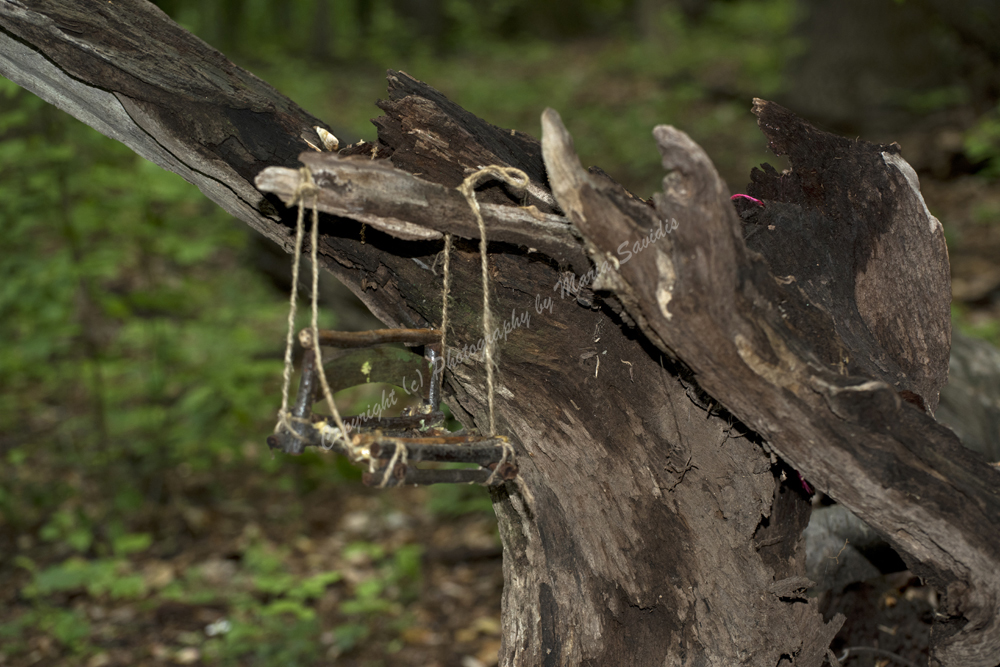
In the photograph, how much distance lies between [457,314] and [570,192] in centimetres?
52

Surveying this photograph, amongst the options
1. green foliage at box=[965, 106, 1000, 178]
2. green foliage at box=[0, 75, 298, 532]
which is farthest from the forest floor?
green foliage at box=[965, 106, 1000, 178]

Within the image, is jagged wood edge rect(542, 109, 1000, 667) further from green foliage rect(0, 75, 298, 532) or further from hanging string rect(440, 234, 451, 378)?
green foliage rect(0, 75, 298, 532)

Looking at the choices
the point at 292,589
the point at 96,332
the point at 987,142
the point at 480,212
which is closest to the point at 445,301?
the point at 480,212

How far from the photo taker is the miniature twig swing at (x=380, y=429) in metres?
1.43

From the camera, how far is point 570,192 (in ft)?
4.70

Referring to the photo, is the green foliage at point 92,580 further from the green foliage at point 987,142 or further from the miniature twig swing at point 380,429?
the green foliage at point 987,142

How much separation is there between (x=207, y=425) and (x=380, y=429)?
3.12 metres

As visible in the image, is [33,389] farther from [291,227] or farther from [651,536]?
[651,536]

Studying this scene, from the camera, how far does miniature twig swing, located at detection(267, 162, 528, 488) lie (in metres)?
1.43

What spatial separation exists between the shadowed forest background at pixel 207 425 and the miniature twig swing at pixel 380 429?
208 cm

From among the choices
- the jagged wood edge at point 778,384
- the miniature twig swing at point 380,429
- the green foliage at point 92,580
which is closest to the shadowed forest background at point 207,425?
the green foliage at point 92,580

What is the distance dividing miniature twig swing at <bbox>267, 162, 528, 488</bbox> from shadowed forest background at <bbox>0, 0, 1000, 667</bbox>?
208 centimetres

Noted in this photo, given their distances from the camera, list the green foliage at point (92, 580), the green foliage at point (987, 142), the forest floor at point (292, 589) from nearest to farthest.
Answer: the forest floor at point (292, 589)
the green foliage at point (92, 580)
the green foliage at point (987, 142)

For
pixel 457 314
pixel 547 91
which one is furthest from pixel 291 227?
pixel 547 91
